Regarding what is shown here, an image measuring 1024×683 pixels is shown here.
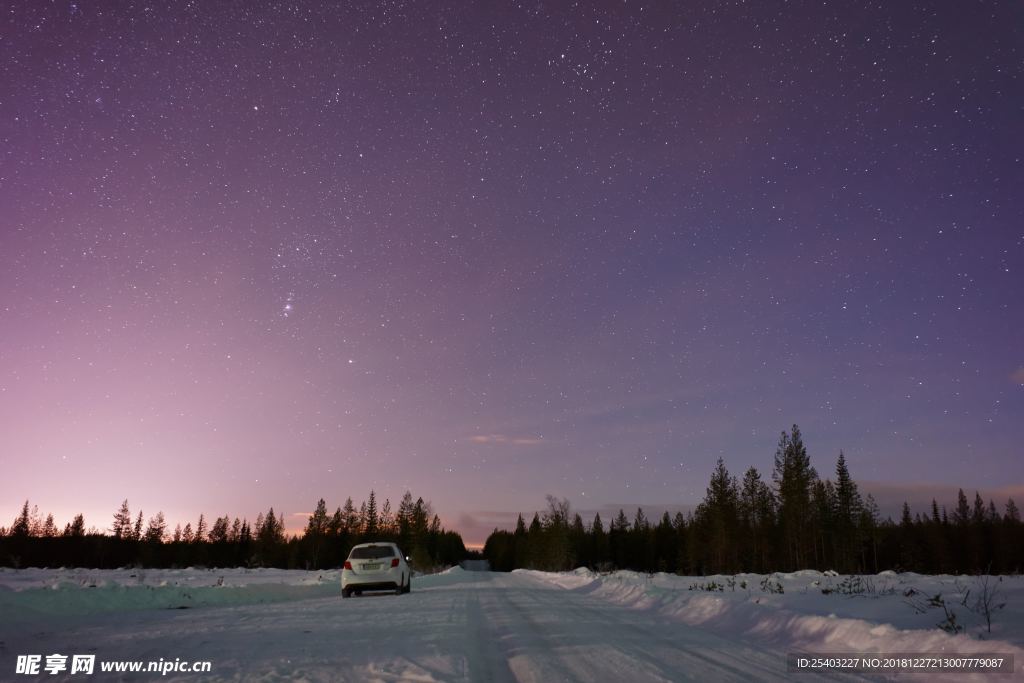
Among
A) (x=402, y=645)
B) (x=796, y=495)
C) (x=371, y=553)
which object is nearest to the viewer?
(x=402, y=645)

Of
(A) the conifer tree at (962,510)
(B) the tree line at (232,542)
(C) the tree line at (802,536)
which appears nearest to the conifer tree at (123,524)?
(B) the tree line at (232,542)

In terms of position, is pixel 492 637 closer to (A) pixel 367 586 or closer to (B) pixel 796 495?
(A) pixel 367 586

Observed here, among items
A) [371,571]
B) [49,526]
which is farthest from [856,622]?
[49,526]

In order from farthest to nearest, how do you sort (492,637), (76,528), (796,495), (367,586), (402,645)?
1. (76,528)
2. (796,495)
3. (367,586)
4. (492,637)
5. (402,645)

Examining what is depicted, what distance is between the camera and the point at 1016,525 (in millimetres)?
111375

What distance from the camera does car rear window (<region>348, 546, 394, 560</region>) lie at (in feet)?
62.3

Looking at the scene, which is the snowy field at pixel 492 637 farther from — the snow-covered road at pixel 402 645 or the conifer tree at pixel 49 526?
the conifer tree at pixel 49 526

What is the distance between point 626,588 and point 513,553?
131 meters

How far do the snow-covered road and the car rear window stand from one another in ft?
19.7

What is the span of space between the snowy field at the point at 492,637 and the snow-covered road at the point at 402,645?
0.02m

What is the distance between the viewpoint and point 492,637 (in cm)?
902

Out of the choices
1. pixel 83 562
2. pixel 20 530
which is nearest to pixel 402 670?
pixel 83 562

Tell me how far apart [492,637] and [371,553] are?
11254 millimetres

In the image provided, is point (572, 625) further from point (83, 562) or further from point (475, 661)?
point (83, 562)
